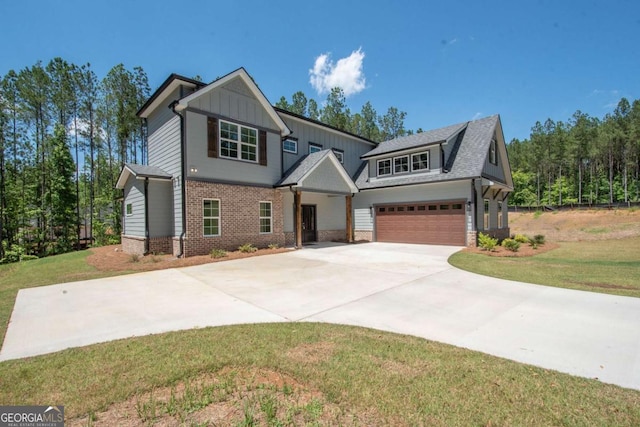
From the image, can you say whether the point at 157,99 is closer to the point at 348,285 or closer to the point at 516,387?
the point at 348,285

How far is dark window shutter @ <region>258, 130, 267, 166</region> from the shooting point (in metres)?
14.5

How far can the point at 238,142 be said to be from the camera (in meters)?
13.8

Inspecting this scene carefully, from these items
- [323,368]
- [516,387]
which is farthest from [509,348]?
[323,368]

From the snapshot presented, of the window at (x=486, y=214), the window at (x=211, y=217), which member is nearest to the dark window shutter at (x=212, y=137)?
the window at (x=211, y=217)

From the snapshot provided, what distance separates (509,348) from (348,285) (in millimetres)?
3985

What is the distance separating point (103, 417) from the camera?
2555 millimetres

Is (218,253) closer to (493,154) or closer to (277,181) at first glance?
(277,181)

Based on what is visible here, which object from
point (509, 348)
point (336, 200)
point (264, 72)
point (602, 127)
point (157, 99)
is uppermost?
point (602, 127)

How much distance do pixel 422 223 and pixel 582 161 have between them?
5578 centimetres

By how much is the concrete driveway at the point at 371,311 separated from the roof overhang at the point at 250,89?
23.4ft

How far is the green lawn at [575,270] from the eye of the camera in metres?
7.11

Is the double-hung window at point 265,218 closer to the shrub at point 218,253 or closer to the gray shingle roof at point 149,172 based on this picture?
the shrub at point 218,253

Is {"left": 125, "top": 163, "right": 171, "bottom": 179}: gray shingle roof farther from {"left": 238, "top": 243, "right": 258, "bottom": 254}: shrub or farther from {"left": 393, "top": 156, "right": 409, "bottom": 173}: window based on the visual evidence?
{"left": 393, "top": 156, "right": 409, "bottom": 173}: window

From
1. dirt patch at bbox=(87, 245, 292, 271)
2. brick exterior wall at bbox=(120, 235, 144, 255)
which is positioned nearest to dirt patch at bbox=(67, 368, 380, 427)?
dirt patch at bbox=(87, 245, 292, 271)
